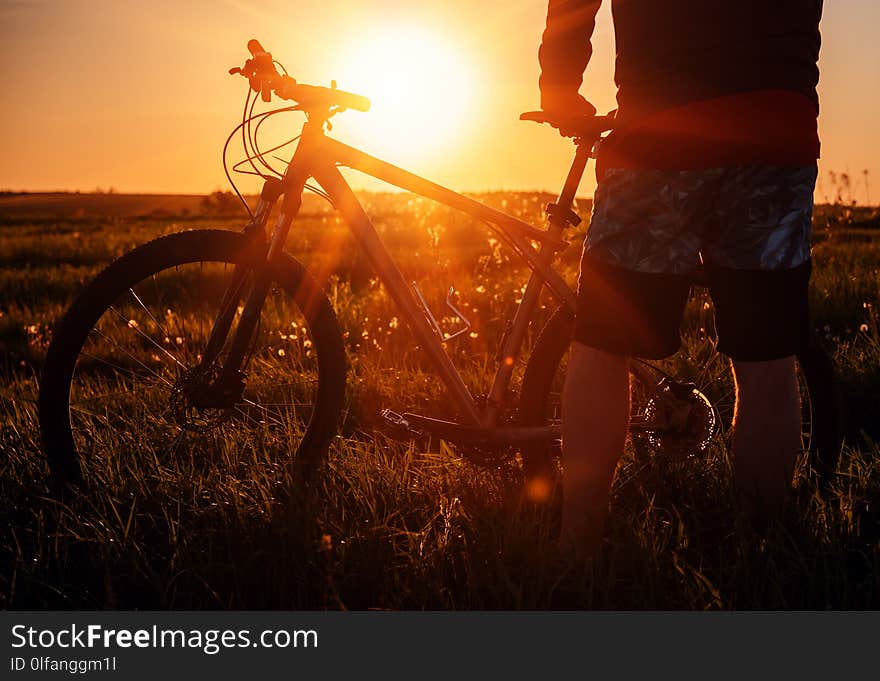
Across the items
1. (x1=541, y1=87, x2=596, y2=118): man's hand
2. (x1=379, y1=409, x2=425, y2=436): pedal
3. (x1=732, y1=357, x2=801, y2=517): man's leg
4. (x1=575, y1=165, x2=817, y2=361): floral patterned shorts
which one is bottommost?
(x1=379, y1=409, x2=425, y2=436): pedal

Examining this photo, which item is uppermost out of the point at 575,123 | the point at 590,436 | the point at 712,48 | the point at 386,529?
the point at 712,48

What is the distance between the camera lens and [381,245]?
3.14 metres

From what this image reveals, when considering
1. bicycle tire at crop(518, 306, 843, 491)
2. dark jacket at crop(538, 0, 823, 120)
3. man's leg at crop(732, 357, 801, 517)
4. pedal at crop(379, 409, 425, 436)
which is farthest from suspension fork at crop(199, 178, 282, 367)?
man's leg at crop(732, 357, 801, 517)

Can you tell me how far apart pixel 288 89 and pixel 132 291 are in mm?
951

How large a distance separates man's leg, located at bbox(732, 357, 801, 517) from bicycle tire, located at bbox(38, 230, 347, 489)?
4.77 ft

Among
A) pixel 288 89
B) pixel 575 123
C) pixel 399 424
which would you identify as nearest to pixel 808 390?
pixel 575 123

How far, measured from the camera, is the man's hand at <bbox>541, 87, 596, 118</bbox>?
2.68 metres

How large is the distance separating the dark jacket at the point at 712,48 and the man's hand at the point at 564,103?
34 centimetres

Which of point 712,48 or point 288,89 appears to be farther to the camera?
point 288,89

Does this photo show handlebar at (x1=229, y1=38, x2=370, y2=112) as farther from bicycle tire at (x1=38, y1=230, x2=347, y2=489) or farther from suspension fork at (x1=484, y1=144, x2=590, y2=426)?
suspension fork at (x1=484, y1=144, x2=590, y2=426)

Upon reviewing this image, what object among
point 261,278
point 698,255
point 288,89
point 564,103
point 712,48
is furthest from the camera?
point 261,278

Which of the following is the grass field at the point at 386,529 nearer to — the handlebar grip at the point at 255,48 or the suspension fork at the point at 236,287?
the suspension fork at the point at 236,287

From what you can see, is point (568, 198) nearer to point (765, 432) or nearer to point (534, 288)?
point (534, 288)

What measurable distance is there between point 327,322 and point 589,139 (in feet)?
3.83
